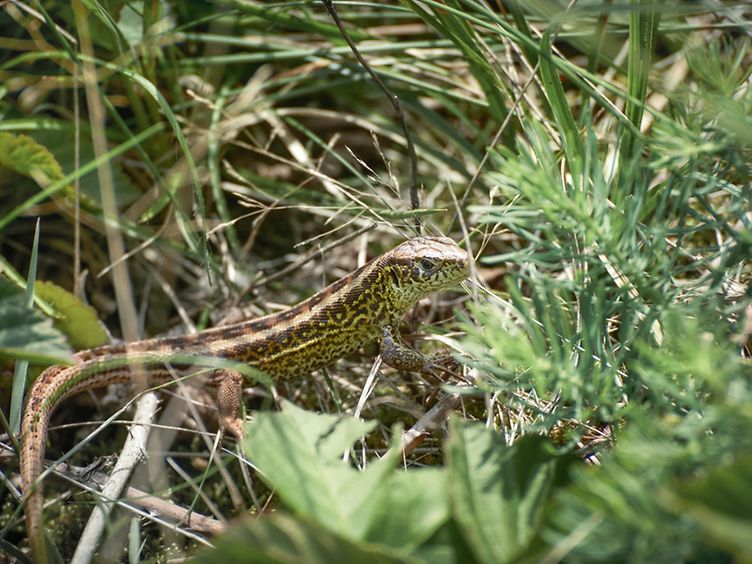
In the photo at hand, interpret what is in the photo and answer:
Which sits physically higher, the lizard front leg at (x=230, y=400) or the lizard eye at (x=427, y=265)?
the lizard eye at (x=427, y=265)

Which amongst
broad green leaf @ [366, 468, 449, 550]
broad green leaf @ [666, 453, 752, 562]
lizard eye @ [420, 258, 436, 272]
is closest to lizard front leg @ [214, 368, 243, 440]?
lizard eye @ [420, 258, 436, 272]

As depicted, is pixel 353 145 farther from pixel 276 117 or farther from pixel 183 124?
pixel 183 124

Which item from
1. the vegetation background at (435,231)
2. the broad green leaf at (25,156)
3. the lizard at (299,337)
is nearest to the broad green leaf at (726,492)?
the vegetation background at (435,231)

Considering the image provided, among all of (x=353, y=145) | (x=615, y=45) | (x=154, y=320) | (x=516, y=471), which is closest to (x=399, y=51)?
(x=353, y=145)

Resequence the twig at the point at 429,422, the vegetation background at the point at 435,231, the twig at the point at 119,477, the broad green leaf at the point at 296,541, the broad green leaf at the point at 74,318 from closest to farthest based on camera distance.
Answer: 1. the broad green leaf at the point at 296,541
2. the vegetation background at the point at 435,231
3. the twig at the point at 119,477
4. the twig at the point at 429,422
5. the broad green leaf at the point at 74,318

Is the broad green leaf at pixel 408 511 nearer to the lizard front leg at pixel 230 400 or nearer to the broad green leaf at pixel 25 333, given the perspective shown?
the broad green leaf at pixel 25 333

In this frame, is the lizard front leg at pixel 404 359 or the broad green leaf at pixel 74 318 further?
the broad green leaf at pixel 74 318

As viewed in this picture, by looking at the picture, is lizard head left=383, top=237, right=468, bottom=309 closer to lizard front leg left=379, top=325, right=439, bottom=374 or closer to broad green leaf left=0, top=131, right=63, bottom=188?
lizard front leg left=379, top=325, right=439, bottom=374
